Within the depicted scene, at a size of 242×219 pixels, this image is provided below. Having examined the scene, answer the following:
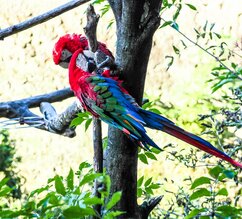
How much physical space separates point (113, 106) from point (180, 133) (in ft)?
0.36

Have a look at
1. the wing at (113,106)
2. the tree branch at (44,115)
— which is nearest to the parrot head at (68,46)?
the wing at (113,106)

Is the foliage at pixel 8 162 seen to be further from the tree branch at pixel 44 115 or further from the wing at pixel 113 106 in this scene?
the wing at pixel 113 106

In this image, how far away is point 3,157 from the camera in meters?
2.44

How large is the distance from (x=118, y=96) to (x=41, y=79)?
215 cm

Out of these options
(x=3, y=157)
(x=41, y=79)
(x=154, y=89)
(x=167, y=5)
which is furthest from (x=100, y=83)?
(x=41, y=79)

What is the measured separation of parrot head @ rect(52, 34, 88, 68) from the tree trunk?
0.36 feet

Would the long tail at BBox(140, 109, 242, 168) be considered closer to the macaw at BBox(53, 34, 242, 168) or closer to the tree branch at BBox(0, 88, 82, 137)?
the macaw at BBox(53, 34, 242, 168)

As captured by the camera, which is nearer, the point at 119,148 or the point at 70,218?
the point at 70,218

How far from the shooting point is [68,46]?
2.94 ft

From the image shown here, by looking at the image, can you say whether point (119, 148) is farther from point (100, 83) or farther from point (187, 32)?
point (187, 32)

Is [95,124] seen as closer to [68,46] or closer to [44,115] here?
[68,46]

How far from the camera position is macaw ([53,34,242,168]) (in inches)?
28.4

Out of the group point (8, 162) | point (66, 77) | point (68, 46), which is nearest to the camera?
point (68, 46)

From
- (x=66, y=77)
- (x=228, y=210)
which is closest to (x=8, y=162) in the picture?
(x=66, y=77)
